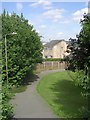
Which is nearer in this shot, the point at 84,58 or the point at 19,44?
the point at 84,58

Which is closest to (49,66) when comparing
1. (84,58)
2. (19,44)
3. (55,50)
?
(55,50)

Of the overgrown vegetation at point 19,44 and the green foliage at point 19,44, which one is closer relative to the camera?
the overgrown vegetation at point 19,44

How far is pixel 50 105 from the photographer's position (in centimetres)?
1995

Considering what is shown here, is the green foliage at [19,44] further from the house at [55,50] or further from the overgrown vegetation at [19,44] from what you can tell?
the house at [55,50]

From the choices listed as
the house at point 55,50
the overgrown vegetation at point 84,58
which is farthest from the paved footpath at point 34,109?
the house at point 55,50

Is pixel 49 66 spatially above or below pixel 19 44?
below

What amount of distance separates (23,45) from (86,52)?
17017mm

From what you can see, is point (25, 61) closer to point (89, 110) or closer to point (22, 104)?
point (22, 104)

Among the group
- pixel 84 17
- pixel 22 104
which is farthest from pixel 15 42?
pixel 84 17

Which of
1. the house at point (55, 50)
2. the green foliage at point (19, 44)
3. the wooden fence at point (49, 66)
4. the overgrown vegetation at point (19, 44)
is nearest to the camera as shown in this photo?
the overgrown vegetation at point (19, 44)

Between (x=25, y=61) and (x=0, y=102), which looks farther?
(x=25, y=61)

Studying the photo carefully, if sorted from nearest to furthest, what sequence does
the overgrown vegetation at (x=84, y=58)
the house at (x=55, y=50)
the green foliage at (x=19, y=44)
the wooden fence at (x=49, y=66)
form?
the overgrown vegetation at (x=84, y=58), the green foliage at (x=19, y=44), the wooden fence at (x=49, y=66), the house at (x=55, y=50)

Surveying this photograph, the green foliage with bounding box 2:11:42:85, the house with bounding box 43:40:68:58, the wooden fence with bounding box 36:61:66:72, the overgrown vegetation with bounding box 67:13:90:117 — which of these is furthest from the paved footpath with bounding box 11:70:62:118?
the house with bounding box 43:40:68:58

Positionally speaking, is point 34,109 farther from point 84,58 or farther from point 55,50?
point 55,50
